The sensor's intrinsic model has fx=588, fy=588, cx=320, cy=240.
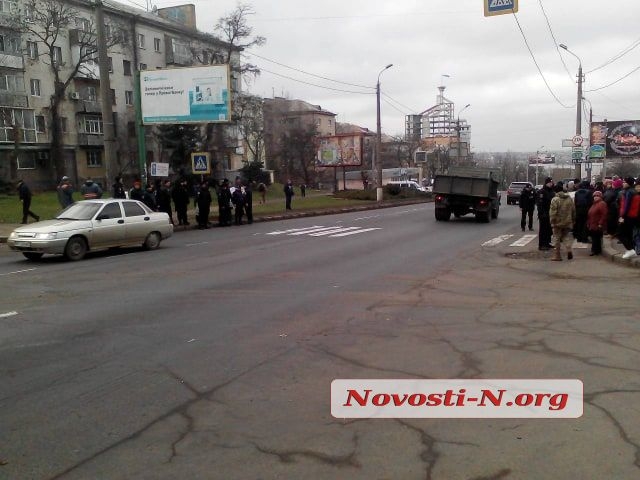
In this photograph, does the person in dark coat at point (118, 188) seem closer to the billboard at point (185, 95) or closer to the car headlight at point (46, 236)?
the car headlight at point (46, 236)

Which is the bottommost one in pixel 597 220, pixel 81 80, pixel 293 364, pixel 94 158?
pixel 293 364

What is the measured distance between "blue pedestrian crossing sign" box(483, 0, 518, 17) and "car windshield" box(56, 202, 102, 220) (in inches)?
411

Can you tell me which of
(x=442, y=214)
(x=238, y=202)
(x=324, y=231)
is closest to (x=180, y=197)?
(x=238, y=202)

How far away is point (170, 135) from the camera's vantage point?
5112 centimetres

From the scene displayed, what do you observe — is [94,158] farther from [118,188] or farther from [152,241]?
[152,241]

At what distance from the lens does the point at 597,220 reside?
43.4 ft

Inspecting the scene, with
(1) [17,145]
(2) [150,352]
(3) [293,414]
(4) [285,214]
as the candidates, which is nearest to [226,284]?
(2) [150,352]

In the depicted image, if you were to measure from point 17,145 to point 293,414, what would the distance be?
5031 cm

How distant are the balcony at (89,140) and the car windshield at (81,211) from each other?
45.3m

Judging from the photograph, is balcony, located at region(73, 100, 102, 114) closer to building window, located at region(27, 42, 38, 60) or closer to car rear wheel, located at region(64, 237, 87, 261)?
building window, located at region(27, 42, 38, 60)

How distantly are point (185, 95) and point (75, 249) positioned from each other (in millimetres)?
14147

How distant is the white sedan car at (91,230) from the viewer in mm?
13492

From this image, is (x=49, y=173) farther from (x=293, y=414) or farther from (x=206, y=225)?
(x=293, y=414)

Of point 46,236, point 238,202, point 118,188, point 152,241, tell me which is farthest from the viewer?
point 238,202
